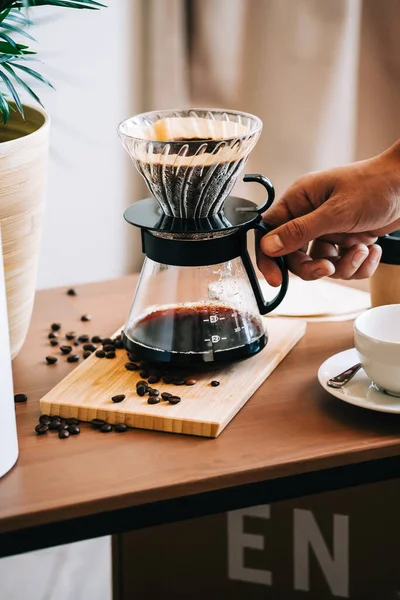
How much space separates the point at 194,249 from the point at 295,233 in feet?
0.54

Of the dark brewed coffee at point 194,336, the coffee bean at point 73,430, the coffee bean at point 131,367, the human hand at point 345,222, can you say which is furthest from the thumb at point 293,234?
the coffee bean at point 73,430

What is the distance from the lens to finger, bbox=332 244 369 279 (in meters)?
1.31

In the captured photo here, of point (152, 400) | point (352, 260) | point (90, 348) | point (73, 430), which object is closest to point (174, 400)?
point (152, 400)

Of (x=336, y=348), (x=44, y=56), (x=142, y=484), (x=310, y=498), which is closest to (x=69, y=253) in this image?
(x=44, y=56)

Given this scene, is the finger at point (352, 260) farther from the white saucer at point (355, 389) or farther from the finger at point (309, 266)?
the white saucer at point (355, 389)

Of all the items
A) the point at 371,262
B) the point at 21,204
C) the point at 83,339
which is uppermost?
the point at 21,204

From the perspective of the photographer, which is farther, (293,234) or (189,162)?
(293,234)

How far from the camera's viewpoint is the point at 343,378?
1.14 metres

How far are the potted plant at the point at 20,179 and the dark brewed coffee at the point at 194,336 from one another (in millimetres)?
170

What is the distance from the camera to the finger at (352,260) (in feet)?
4.30

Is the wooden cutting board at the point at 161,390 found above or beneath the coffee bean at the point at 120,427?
above

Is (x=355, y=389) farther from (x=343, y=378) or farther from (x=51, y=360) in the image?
(x=51, y=360)

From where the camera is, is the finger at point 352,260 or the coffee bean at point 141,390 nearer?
the coffee bean at point 141,390

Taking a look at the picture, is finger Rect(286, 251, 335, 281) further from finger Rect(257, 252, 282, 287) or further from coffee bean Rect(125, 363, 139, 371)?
coffee bean Rect(125, 363, 139, 371)
